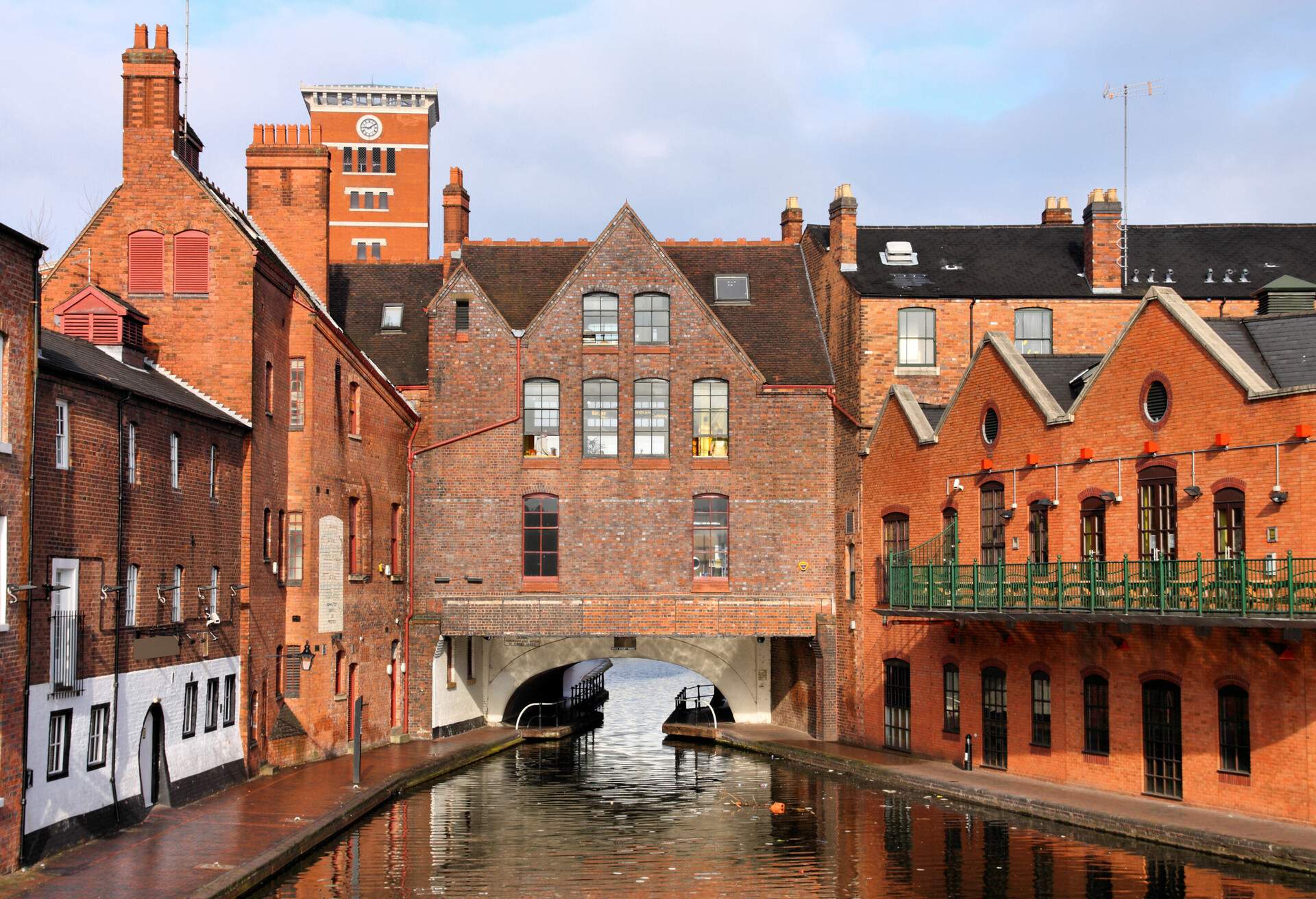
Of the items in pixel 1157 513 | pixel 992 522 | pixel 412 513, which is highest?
pixel 412 513

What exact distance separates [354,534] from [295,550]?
9.68 ft

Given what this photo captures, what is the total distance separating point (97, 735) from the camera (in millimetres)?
21219

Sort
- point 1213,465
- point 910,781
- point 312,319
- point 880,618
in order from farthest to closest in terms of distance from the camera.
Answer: point 880,618 < point 312,319 < point 910,781 < point 1213,465

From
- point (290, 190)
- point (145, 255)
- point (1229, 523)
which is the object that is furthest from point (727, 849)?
point (290, 190)

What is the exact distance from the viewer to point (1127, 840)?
22625 millimetres

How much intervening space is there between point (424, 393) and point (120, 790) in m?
17.7

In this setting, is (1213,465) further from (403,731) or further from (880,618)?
(403,731)

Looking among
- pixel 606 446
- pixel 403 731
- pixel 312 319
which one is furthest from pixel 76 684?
pixel 606 446

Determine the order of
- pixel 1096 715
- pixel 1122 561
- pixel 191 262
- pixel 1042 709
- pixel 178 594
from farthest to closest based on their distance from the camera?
pixel 1042 709 < pixel 191 262 < pixel 1096 715 < pixel 178 594 < pixel 1122 561

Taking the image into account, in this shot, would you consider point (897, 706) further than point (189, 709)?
Yes

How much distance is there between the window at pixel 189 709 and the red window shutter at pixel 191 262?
26.4ft

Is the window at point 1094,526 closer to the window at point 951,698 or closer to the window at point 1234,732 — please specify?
the window at point 1234,732

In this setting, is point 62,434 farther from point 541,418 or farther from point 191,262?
point 541,418

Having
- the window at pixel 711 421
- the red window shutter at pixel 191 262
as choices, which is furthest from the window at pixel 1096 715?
the red window shutter at pixel 191 262
